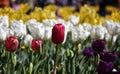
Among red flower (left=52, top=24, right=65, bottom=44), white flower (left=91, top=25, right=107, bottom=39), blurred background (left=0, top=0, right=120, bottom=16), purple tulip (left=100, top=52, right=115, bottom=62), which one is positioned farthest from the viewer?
blurred background (left=0, top=0, right=120, bottom=16)

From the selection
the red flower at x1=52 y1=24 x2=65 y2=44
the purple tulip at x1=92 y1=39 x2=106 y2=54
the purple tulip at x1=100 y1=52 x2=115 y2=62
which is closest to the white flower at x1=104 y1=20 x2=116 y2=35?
the purple tulip at x1=92 y1=39 x2=106 y2=54

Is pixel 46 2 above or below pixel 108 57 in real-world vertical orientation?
below

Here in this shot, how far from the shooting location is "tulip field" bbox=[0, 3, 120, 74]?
2881mm

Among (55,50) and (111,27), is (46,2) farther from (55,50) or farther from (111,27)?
(55,50)

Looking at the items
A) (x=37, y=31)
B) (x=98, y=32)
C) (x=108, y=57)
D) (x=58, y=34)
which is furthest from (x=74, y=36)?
(x=58, y=34)

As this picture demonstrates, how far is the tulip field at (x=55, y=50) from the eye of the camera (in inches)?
113

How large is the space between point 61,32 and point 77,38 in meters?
1.66

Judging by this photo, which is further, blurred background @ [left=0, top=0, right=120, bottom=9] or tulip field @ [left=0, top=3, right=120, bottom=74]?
blurred background @ [left=0, top=0, right=120, bottom=9]

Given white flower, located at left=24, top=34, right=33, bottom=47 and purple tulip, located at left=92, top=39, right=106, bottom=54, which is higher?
purple tulip, located at left=92, top=39, right=106, bottom=54

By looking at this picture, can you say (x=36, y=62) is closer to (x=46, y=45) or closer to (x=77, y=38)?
(x=46, y=45)

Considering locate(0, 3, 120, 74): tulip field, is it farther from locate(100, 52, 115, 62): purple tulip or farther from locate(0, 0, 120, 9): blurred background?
locate(0, 0, 120, 9): blurred background

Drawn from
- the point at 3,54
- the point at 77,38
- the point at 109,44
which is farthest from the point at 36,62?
the point at 109,44

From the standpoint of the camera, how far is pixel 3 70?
2.99 metres

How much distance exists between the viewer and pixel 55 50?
159 inches
